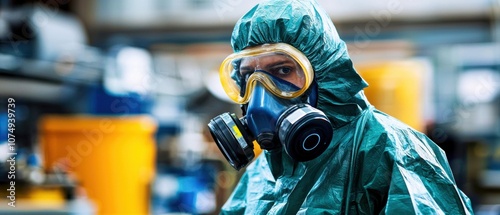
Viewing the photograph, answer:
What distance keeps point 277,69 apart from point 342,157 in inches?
9.1

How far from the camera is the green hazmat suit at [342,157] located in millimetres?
1296

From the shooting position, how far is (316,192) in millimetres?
1336

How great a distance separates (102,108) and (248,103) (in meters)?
3.12

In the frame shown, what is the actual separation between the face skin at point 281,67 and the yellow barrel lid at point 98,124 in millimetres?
2800

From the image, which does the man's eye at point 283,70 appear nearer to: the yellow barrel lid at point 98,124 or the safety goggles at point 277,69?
the safety goggles at point 277,69

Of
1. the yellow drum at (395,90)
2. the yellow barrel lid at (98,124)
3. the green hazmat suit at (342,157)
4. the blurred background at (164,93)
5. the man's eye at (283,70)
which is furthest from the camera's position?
the yellow barrel lid at (98,124)

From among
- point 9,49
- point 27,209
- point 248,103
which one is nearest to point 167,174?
point 9,49

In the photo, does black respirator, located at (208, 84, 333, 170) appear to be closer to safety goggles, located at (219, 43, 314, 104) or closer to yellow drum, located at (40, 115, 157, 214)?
safety goggles, located at (219, 43, 314, 104)

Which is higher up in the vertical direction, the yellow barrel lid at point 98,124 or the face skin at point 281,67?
the yellow barrel lid at point 98,124

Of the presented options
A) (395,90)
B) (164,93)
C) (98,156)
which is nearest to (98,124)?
(98,156)

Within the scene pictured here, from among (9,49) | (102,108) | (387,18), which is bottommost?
(102,108)

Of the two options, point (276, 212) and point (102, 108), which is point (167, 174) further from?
point (276, 212)

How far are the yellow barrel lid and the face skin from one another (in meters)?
2.80

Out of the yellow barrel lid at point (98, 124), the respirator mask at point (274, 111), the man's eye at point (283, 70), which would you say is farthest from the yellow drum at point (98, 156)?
the man's eye at point (283, 70)
